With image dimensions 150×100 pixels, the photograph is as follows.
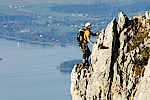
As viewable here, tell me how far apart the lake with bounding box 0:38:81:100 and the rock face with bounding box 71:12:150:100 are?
296 ft

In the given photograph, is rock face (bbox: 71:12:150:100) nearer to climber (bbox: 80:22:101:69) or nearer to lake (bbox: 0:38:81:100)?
climber (bbox: 80:22:101:69)

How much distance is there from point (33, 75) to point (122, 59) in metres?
120

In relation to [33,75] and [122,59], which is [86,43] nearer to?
[122,59]

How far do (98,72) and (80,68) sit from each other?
1.11 metres

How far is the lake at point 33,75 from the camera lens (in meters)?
106

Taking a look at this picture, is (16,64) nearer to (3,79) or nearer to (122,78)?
(3,79)

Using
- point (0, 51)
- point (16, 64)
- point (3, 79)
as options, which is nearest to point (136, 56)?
point (3, 79)

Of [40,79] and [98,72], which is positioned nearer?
[98,72]

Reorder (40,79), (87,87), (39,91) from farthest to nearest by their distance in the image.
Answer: (40,79) < (39,91) < (87,87)

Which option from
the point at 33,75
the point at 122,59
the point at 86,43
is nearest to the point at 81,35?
the point at 86,43

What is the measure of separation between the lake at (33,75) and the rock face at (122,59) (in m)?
90.3

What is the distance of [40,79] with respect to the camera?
120 meters

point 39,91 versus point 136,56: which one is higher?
point 136,56

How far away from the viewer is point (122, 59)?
8.73 metres
